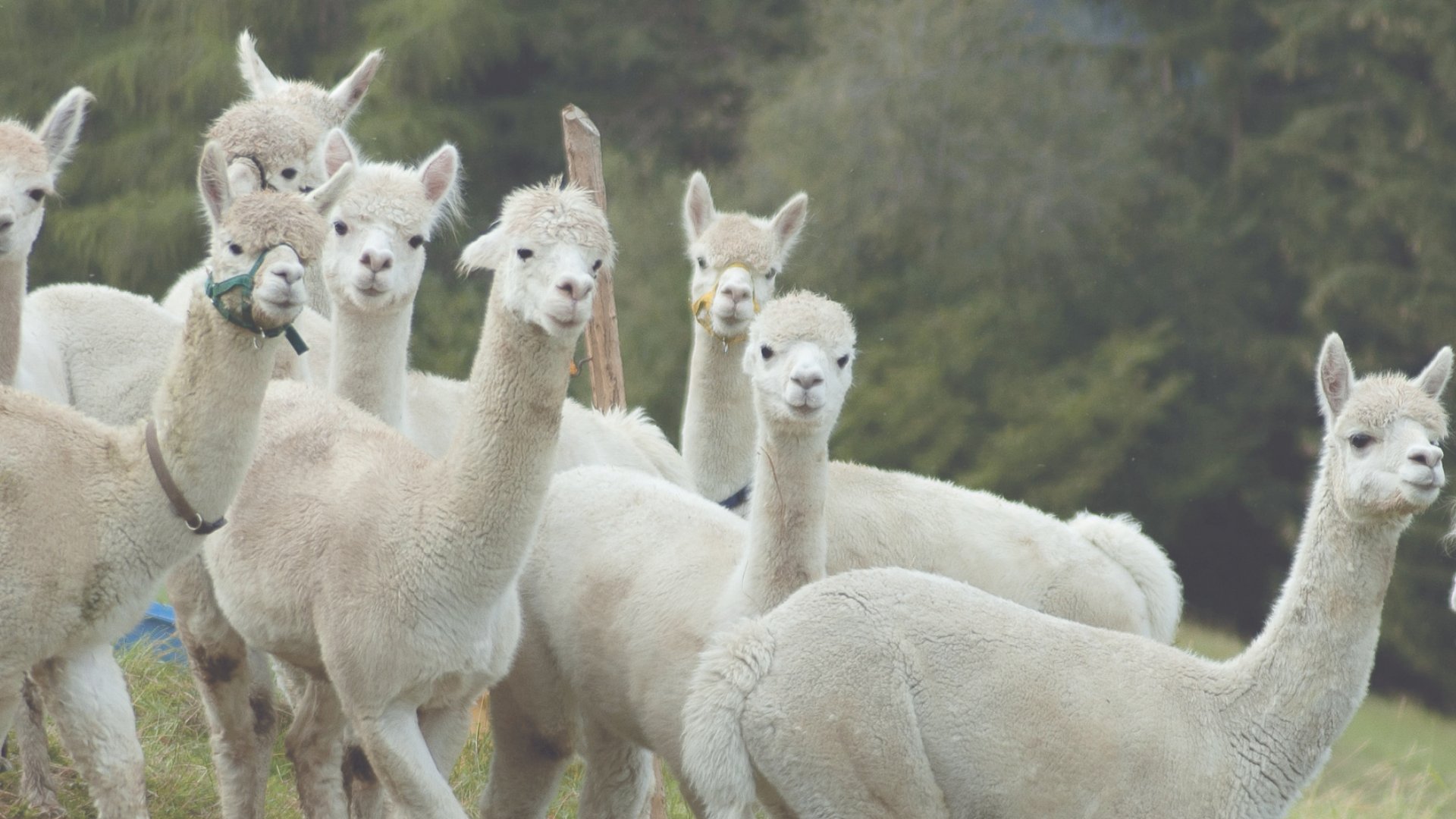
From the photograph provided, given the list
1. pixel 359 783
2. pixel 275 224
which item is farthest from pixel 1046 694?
pixel 275 224

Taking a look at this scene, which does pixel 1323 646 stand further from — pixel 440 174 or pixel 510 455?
pixel 440 174

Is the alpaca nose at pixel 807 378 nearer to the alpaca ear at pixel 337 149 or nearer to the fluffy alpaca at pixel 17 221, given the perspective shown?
the alpaca ear at pixel 337 149

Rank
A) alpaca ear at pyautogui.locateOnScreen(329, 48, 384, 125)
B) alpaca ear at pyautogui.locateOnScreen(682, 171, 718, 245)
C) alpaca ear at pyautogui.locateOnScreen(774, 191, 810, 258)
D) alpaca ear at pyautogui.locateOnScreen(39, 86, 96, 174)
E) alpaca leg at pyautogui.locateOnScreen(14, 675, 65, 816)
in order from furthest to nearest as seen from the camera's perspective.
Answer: alpaca ear at pyautogui.locateOnScreen(329, 48, 384, 125), alpaca ear at pyautogui.locateOnScreen(682, 171, 718, 245), alpaca ear at pyautogui.locateOnScreen(774, 191, 810, 258), alpaca ear at pyautogui.locateOnScreen(39, 86, 96, 174), alpaca leg at pyautogui.locateOnScreen(14, 675, 65, 816)

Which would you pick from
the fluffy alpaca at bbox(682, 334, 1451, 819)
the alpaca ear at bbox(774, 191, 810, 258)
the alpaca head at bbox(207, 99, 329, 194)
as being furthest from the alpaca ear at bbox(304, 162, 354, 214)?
the alpaca ear at bbox(774, 191, 810, 258)

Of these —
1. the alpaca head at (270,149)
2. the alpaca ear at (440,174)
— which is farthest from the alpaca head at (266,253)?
the alpaca head at (270,149)

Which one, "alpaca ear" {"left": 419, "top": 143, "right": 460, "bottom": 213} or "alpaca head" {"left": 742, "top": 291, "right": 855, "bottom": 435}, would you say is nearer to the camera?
"alpaca head" {"left": 742, "top": 291, "right": 855, "bottom": 435}

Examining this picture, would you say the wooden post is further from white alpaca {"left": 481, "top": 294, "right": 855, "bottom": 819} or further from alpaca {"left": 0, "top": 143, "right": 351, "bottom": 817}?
alpaca {"left": 0, "top": 143, "right": 351, "bottom": 817}

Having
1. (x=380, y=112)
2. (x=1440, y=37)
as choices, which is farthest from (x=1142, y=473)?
(x=380, y=112)

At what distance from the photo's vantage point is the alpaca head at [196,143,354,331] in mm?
4586

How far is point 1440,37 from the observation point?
17.5 metres

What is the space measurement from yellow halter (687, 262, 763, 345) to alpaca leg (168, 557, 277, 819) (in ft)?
7.18

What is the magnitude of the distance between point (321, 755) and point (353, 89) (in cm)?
379

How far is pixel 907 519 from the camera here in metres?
6.67

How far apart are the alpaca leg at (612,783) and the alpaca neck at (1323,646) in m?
1.94
